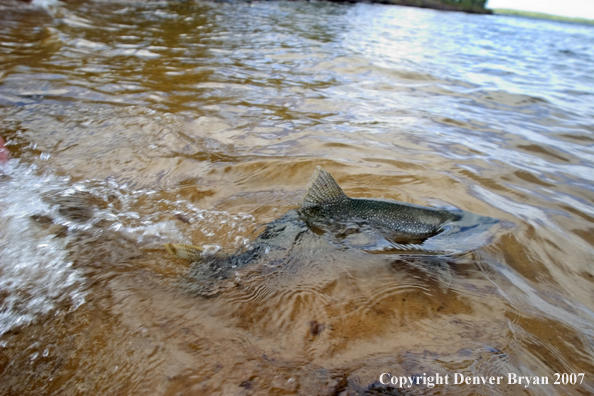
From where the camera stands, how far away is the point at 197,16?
1659 centimetres

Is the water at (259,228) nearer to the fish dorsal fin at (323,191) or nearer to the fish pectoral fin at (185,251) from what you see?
the fish pectoral fin at (185,251)

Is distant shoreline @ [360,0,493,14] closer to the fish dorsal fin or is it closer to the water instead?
the water

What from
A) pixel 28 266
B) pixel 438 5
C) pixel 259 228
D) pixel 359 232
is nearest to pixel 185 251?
pixel 259 228

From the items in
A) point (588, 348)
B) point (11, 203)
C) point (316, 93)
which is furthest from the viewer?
point (316, 93)

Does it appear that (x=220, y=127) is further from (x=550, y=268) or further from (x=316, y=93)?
(x=550, y=268)

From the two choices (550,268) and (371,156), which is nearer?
(550,268)

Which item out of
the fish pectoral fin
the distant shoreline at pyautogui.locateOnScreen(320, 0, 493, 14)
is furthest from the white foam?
the distant shoreline at pyautogui.locateOnScreen(320, 0, 493, 14)

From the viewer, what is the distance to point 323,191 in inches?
108

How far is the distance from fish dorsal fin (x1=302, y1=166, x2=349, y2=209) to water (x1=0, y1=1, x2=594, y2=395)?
1.52 feet

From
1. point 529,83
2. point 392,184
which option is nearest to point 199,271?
point 392,184

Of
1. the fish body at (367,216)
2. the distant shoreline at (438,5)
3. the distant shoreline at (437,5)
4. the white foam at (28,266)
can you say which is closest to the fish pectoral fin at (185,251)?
the white foam at (28,266)

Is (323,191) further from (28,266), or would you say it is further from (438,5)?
(438,5)

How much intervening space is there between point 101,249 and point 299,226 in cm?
157

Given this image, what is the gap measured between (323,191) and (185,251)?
3.84 feet
